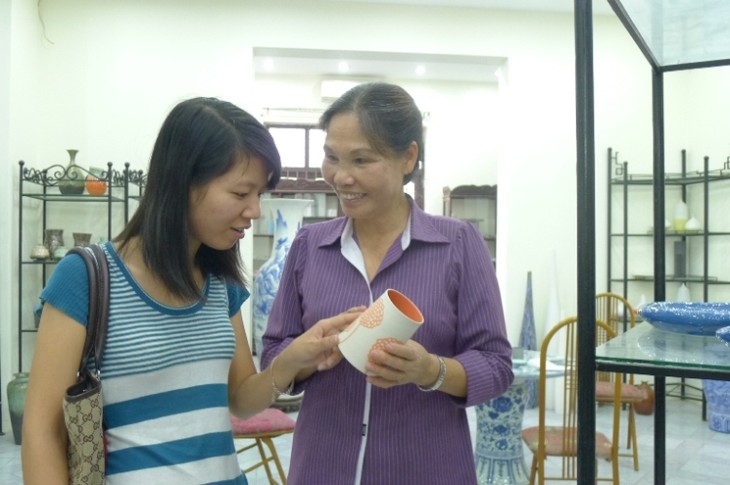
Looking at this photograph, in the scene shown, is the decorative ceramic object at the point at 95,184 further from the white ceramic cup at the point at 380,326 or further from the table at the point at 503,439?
the white ceramic cup at the point at 380,326

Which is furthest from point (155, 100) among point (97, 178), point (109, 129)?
point (97, 178)

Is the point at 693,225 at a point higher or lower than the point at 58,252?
higher

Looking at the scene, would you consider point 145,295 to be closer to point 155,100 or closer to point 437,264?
point 437,264

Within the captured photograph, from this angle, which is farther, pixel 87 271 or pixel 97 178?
pixel 97 178

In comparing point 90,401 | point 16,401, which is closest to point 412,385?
point 90,401

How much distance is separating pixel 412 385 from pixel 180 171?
575 millimetres

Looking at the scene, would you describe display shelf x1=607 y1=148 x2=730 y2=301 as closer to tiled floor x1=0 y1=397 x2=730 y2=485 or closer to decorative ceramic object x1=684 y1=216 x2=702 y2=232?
decorative ceramic object x1=684 y1=216 x2=702 y2=232

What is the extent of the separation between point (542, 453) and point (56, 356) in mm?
2643

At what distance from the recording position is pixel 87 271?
98 cm

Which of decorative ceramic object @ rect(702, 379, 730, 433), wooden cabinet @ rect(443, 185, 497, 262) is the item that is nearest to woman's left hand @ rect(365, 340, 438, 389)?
decorative ceramic object @ rect(702, 379, 730, 433)

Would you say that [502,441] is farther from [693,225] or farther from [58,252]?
[58,252]

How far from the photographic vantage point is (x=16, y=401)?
437 centimetres

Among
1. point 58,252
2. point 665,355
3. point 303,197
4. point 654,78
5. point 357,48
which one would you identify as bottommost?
point 665,355

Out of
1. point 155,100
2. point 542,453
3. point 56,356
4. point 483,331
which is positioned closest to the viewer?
point 56,356
